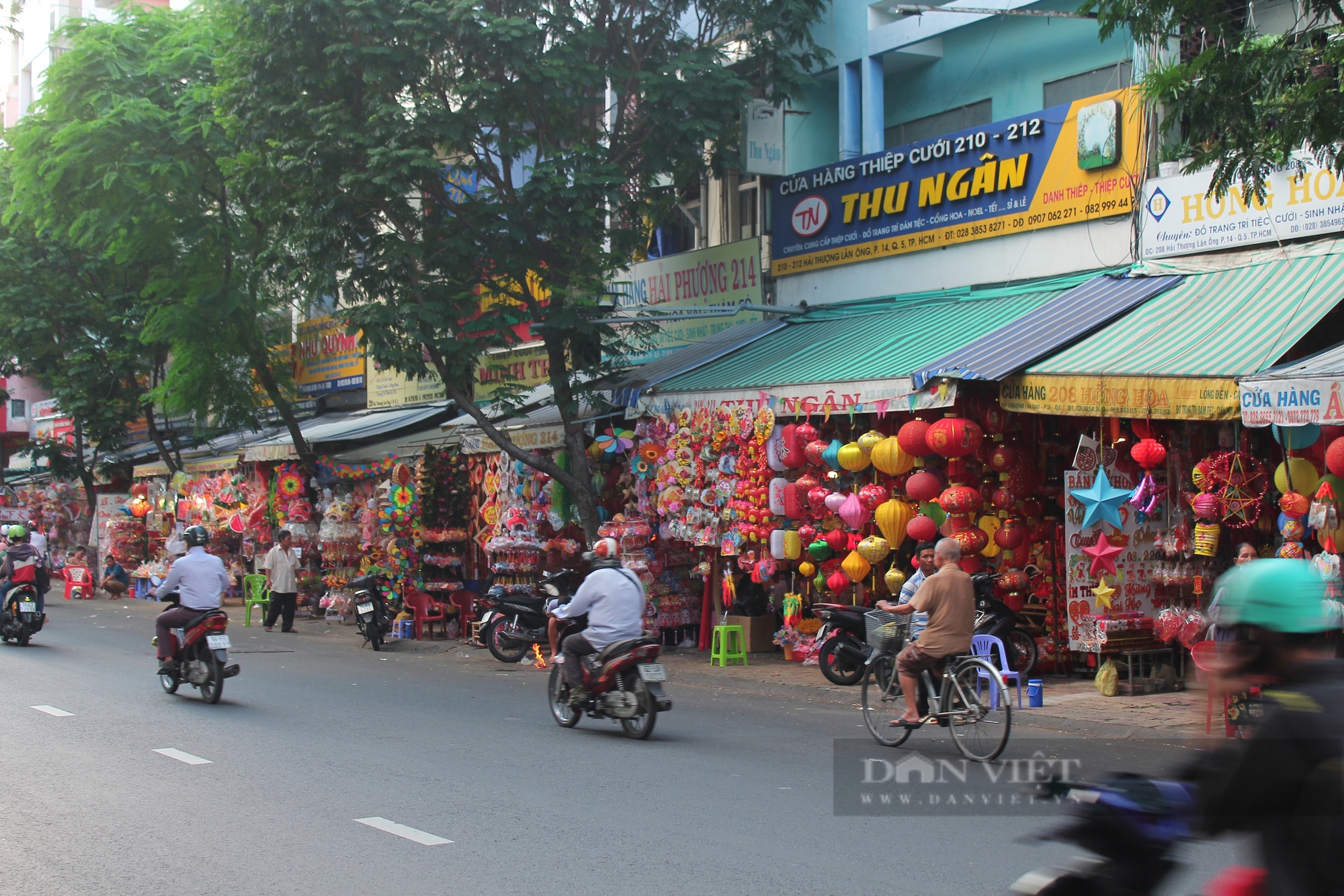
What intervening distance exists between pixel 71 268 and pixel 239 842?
25.2m

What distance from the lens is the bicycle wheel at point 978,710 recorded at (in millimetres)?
8023

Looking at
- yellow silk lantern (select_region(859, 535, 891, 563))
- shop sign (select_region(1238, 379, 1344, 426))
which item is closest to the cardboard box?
yellow silk lantern (select_region(859, 535, 891, 563))

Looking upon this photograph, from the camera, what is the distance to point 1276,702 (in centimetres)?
297

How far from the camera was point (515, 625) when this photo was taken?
15547 millimetres

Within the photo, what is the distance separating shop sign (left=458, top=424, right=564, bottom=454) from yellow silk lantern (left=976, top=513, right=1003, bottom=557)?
641cm

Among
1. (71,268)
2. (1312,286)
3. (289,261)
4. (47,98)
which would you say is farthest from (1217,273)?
(71,268)

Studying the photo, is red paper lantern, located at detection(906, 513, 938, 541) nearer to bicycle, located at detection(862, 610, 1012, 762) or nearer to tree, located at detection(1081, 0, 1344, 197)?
bicycle, located at detection(862, 610, 1012, 762)

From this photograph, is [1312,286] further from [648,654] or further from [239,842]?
[239,842]

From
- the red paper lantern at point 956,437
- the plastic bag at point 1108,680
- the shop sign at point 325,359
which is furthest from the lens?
the shop sign at point 325,359

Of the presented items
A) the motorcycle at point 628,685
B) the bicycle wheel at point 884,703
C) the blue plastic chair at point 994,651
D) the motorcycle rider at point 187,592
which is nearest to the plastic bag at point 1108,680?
the blue plastic chair at point 994,651

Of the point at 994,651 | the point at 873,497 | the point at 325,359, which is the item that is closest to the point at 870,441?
the point at 873,497

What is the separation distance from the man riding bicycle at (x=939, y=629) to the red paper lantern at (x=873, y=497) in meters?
4.14

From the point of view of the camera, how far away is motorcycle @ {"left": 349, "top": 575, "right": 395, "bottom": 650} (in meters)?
17.2

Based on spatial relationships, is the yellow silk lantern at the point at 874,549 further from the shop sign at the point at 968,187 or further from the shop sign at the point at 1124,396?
the shop sign at the point at 968,187
